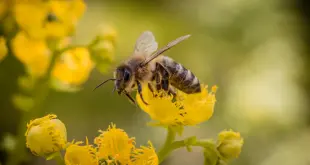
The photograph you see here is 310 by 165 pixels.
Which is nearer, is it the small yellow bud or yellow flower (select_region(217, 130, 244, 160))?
yellow flower (select_region(217, 130, 244, 160))

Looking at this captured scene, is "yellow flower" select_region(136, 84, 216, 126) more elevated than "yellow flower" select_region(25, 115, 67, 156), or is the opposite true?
"yellow flower" select_region(136, 84, 216, 126)

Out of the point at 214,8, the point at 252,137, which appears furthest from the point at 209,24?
the point at 252,137

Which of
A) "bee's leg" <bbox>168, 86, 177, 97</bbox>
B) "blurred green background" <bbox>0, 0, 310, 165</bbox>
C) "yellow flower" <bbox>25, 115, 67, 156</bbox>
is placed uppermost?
"blurred green background" <bbox>0, 0, 310, 165</bbox>

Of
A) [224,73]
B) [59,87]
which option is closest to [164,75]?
[59,87]

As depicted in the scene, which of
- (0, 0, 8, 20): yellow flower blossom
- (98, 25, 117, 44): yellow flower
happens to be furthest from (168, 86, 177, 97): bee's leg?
(0, 0, 8, 20): yellow flower blossom

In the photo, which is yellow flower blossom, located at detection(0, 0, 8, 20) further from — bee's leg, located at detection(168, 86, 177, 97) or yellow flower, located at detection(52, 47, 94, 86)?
bee's leg, located at detection(168, 86, 177, 97)

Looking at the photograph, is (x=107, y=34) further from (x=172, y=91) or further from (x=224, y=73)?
(x=224, y=73)

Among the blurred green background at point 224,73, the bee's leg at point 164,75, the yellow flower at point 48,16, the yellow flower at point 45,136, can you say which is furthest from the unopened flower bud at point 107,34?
the blurred green background at point 224,73
